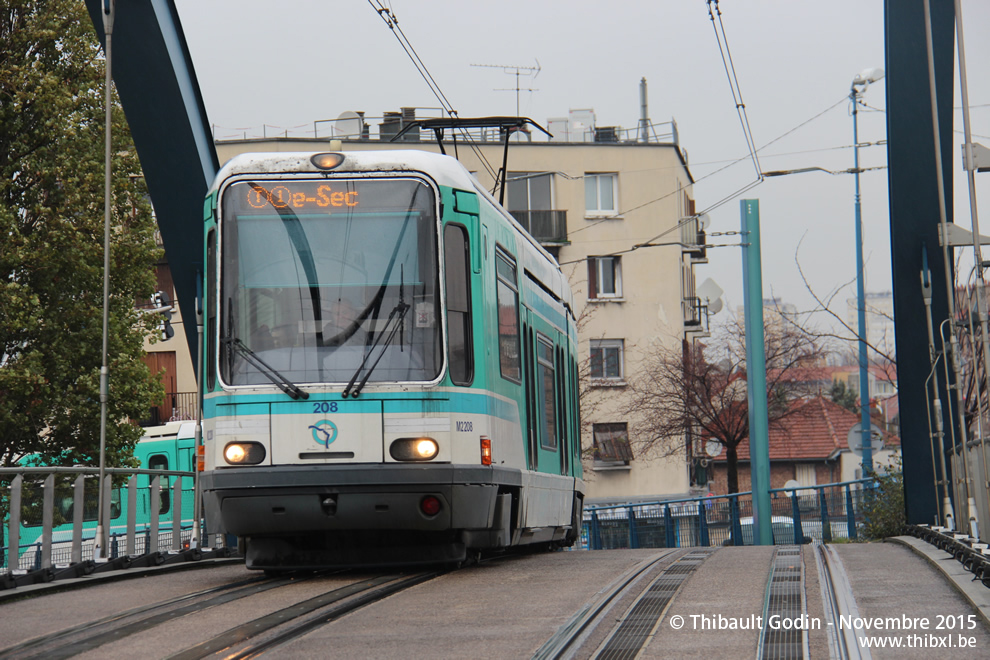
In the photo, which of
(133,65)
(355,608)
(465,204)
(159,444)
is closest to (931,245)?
(465,204)

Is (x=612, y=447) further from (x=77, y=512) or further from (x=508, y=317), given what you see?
(x=77, y=512)

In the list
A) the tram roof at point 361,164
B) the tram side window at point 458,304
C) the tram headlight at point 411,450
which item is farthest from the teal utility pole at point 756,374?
the tram headlight at point 411,450

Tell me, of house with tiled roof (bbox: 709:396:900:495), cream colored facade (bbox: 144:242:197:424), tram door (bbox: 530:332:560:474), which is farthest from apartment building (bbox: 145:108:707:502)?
tram door (bbox: 530:332:560:474)

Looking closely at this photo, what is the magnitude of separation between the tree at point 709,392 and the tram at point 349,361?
98.3ft

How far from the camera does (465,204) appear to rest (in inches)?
403

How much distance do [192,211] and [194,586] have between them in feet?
19.3

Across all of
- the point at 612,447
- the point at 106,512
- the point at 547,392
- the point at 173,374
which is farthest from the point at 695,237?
the point at 106,512

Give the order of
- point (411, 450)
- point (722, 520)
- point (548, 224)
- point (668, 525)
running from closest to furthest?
point (411, 450), point (722, 520), point (668, 525), point (548, 224)

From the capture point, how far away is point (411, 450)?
385 inches

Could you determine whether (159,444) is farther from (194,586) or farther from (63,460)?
(194,586)

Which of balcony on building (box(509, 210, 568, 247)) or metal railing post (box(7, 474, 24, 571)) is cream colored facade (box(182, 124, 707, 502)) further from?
metal railing post (box(7, 474, 24, 571))

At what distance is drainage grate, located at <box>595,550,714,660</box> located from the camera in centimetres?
620

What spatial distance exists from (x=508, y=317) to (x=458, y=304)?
4.36ft

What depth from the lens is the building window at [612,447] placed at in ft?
149
